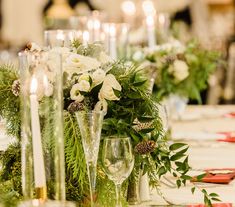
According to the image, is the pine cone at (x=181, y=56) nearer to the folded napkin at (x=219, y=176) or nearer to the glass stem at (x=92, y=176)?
the folded napkin at (x=219, y=176)

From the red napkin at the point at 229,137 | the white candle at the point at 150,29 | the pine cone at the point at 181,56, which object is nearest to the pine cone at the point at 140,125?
the red napkin at the point at 229,137

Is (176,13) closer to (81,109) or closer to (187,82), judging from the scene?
(187,82)

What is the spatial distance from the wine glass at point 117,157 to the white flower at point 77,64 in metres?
0.28

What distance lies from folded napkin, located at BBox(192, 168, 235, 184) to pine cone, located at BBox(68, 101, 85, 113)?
1.81ft

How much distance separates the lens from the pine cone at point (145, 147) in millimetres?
2271

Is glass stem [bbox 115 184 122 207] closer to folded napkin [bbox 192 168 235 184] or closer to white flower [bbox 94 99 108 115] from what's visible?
white flower [bbox 94 99 108 115]

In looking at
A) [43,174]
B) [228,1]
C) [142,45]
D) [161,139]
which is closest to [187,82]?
[142,45]

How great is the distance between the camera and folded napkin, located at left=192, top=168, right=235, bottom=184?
2722mm

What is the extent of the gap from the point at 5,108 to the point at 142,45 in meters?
2.76

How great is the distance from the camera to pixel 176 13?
32.5 feet

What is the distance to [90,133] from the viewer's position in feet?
7.11

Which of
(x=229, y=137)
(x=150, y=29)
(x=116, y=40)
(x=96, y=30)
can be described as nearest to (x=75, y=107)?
(x=229, y=137)

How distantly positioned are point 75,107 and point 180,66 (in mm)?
1723

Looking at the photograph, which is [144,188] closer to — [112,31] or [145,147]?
[145,147]
